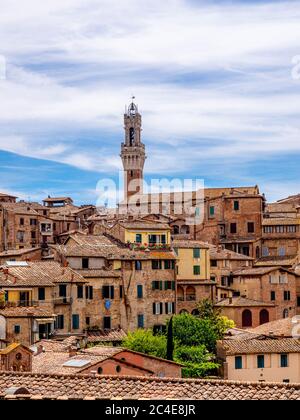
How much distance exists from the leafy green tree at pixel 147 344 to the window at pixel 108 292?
5.77 meters

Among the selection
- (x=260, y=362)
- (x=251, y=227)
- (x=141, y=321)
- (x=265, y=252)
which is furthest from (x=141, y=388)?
(x=251, y=227)

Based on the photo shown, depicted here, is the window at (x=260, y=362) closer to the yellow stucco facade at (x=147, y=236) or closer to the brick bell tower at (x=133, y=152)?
the yellow stucco facade at (x=147, y=236)

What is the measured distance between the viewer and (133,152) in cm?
13238

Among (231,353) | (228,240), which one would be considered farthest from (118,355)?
(228,240)

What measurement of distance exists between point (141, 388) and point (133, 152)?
114 m

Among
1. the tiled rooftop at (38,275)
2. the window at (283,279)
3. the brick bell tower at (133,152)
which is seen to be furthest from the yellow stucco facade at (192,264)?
the brick bell tower at (133,152)

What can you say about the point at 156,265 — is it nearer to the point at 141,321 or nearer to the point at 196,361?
the point at 141,321

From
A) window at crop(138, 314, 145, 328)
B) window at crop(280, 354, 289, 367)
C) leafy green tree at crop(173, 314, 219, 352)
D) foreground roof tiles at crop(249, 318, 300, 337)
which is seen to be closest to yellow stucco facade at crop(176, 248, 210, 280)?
window at crop(138, 314, 145, 328)

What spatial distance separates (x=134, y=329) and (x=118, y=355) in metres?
19.7

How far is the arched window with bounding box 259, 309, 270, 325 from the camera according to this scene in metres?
68.2

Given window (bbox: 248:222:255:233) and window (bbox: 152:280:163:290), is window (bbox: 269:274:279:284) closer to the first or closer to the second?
window (bbox: 152:280:163:290)

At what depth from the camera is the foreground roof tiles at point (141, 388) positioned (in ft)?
59.2

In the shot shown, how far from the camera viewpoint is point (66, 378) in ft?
64.6

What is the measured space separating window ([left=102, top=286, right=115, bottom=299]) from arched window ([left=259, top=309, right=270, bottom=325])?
13.1m
